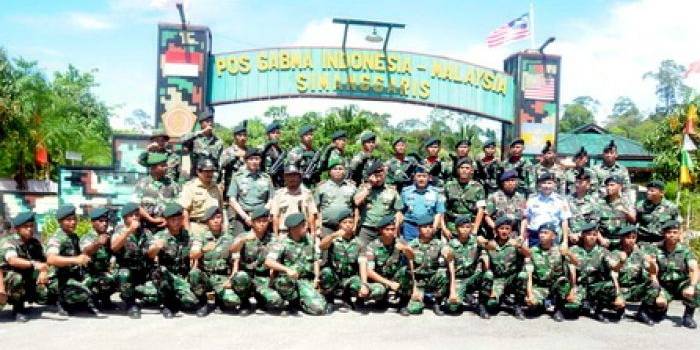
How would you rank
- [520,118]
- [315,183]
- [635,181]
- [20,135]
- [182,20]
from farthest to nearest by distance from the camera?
1. [635,181]
2. [20,135]
3. [520,118]
4. [182,20]
5. [315,183]

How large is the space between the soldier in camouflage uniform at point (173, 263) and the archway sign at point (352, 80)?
22.4 ft

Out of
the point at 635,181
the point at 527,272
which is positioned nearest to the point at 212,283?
the point at 527,272

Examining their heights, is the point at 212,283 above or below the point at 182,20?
below

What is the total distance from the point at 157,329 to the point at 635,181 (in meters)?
24.7

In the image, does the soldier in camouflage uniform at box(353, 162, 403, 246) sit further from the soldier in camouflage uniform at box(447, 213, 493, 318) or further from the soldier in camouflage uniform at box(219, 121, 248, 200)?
the soldier in camouflage uniform at box(219, 121, 248, 200)

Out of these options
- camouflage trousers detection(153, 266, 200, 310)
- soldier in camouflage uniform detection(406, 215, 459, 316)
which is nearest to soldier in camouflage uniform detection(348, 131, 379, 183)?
soldier in camouflage uniform detection(406, 215, 459, 316)

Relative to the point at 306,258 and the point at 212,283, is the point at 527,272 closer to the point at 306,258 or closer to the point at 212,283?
the point at 306,258

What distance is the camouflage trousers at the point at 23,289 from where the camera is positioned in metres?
5.86

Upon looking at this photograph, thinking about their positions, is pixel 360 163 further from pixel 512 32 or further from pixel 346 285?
pixel 512 32

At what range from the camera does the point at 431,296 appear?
6.84 m

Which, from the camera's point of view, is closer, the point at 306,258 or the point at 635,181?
the point at 306,258

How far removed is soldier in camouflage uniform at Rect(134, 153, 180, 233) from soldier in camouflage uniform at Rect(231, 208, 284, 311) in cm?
120

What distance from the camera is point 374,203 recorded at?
24.3 feet

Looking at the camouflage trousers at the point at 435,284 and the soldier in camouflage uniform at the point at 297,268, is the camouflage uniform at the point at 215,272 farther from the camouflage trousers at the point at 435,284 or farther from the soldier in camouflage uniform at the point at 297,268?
the camouflage trousers at the point at 435,284
